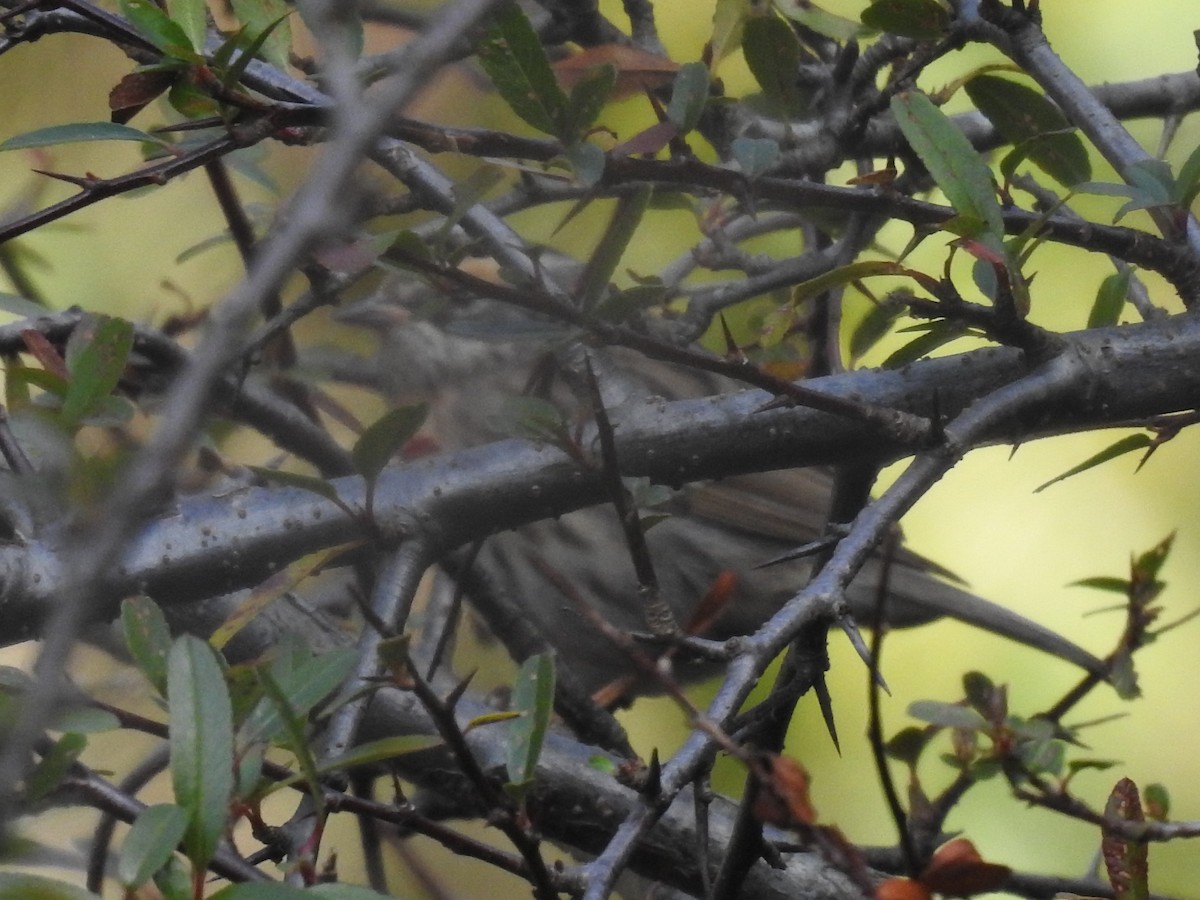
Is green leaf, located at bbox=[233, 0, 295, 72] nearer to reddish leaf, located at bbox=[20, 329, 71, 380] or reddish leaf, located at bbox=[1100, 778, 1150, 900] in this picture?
reddish leaf, located at bbox=[20, 329, 71, 380]

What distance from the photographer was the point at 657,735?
8.79ft

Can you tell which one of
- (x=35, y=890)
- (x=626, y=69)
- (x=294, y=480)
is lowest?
(x=35, y=890)

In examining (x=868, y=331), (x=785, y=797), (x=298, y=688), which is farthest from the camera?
(x=868, y=331)

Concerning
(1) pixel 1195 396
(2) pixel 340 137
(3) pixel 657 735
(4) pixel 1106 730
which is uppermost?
(4) pixel 1106 730

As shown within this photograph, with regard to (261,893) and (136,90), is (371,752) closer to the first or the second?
(261,893)

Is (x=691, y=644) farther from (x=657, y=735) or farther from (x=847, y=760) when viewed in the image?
(x=847, y=760)

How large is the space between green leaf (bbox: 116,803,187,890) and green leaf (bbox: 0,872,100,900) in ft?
0.07

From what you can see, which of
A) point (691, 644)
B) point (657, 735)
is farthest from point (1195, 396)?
point (657, 735)

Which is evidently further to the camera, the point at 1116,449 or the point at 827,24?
the point at 827,24

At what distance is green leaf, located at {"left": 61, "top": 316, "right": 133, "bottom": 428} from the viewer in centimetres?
109

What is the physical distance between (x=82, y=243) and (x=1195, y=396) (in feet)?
7.33

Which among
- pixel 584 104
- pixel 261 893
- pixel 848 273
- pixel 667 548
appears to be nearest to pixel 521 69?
pixel 584 104

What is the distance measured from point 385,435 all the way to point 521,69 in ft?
0.98

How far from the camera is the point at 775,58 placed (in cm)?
134
